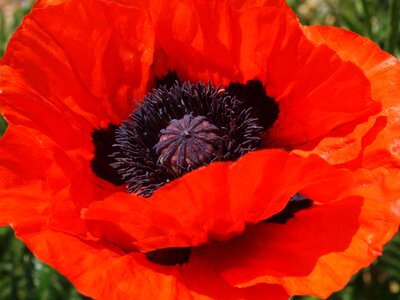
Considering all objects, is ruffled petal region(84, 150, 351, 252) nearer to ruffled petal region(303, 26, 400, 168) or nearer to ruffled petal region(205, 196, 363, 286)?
ruffled petal region(205, 196, 363, 286)

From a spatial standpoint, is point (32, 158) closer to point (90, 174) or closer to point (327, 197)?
point (90, 174)

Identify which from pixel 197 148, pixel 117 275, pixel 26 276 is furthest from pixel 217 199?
pixel 26 276

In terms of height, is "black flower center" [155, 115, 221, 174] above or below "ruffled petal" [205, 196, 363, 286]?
above

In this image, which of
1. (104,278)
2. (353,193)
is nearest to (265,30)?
(353,193)

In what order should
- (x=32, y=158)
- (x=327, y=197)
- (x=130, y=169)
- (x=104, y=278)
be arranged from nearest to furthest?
(x=104, y=278), (x=327, y=197), (x=32, y=158), (x=130, y=169)

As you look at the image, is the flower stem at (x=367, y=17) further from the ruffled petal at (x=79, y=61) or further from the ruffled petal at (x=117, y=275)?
the ruffled petal at (x=117, y=275)

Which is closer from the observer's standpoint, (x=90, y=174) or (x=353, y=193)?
(x=353, y=193)

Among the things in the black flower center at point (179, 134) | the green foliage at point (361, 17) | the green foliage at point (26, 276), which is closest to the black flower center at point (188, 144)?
the black flower center at point (179, 134)

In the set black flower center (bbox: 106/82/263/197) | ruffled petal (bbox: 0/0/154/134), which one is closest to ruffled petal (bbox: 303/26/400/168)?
black flower center (bbox: 106/82/263/197)
